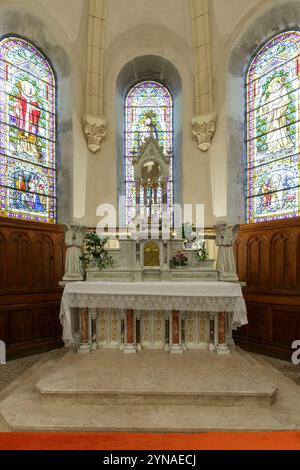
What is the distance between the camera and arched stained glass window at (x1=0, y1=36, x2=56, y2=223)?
6.88m

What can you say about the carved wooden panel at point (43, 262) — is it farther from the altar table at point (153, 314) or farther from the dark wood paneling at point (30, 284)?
the altar table at point (153, 314)

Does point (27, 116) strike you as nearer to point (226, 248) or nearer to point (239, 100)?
point (239, 100)

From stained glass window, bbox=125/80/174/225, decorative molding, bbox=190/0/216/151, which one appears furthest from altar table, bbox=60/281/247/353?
decorative molding, bbox=190/0/216/151

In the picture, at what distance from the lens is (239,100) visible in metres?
7.70

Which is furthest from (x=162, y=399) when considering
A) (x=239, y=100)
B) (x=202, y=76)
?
(x=202, y=76)

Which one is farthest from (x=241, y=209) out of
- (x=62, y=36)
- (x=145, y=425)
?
(x=62, y=36)

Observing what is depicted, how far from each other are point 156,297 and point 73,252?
1869mm

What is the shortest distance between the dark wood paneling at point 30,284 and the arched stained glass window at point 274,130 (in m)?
4.88

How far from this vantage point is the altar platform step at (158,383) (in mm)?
3873

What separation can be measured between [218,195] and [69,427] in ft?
18.9

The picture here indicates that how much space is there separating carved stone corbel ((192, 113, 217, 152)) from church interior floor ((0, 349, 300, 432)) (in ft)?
16.8

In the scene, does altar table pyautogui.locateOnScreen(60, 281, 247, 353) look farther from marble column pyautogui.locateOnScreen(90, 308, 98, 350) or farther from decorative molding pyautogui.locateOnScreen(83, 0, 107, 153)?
decorative molding pyautogui.locateOnScreen(83, 0, 107, 153)

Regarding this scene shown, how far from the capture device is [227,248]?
5828mm
